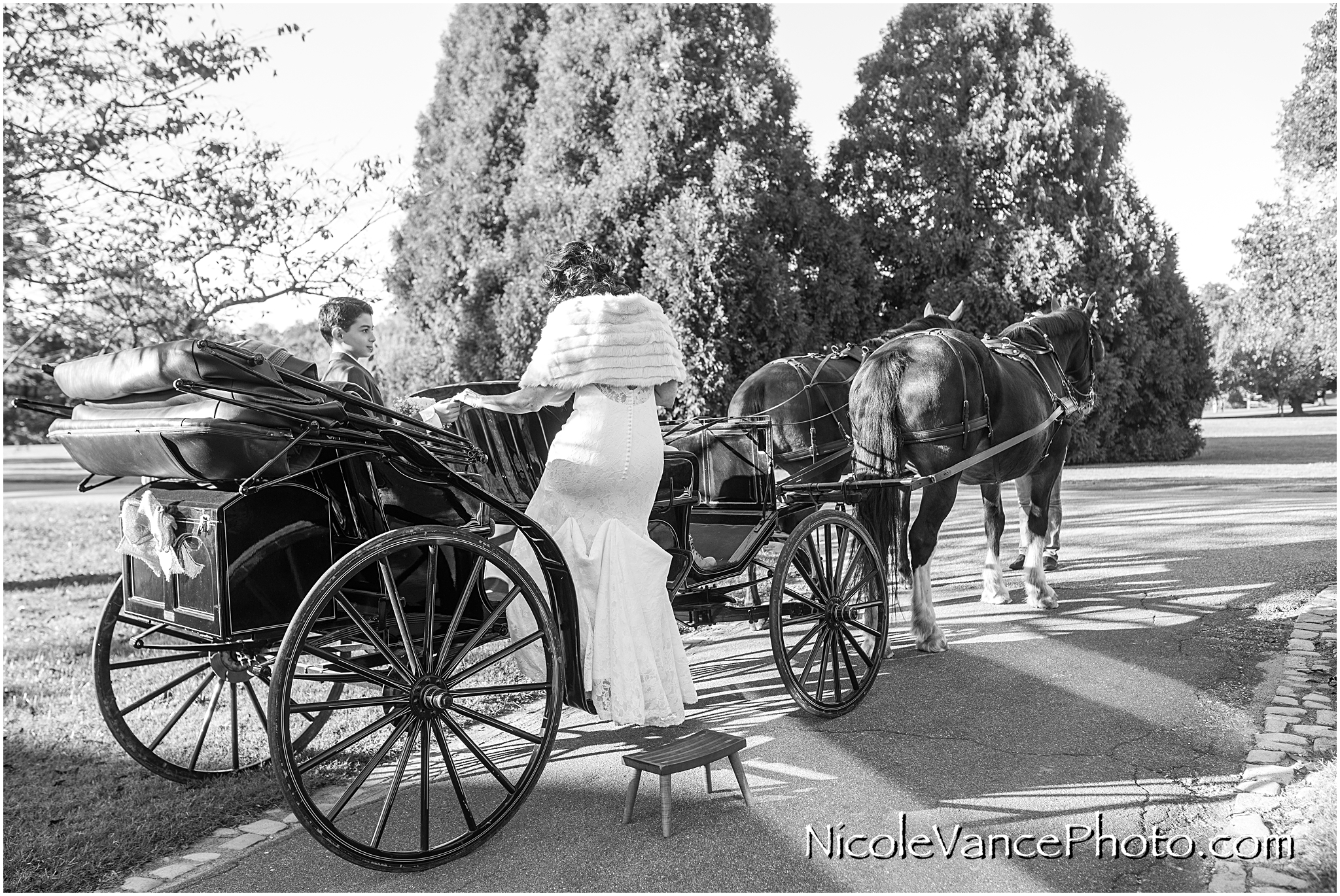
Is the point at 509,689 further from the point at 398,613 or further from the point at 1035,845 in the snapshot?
the point at 1035,845

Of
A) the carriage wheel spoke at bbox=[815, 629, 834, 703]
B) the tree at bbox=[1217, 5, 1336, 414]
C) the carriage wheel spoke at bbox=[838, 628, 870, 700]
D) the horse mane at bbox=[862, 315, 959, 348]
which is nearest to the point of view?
the carriage wheel spoke at bbox=[815, 629, 834, 703]

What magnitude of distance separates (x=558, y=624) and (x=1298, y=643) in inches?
181

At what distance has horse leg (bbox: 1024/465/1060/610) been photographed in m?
6.79

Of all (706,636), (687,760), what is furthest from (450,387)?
(706,636)

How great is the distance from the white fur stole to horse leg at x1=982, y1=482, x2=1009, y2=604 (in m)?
3.90

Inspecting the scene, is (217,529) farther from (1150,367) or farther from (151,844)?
(1150,367)

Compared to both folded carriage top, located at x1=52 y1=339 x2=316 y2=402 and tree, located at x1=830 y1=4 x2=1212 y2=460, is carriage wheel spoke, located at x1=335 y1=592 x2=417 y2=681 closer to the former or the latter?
folded carriage top, located at x1=52 y1=339 x2=316 y2=402

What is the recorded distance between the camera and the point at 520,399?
12.7ft

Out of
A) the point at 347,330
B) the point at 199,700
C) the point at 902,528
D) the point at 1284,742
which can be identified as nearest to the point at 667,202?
the point at 902,528

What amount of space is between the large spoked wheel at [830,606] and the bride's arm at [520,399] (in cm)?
121

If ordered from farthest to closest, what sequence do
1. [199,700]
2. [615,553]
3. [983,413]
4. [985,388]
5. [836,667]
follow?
1. [985,388]
2. [983,413]
3. [199,700]
4. [836,667]
5. [615,553]

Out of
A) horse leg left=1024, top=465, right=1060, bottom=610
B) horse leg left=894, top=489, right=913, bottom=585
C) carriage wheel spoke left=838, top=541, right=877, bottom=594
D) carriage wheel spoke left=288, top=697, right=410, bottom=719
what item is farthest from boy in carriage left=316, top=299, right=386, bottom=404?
horse leg left=1024, top=465, right=1060, bottom=610

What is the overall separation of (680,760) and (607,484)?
3.52ft

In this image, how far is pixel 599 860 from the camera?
3.27 m
